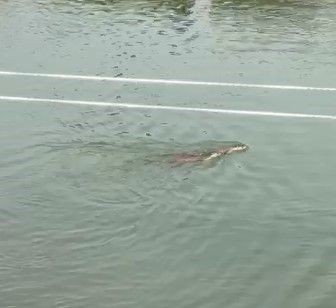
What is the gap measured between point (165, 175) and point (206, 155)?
0.57 meters

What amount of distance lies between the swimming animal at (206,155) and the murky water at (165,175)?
0.37 feet

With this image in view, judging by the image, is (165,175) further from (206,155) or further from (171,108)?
(171,108)

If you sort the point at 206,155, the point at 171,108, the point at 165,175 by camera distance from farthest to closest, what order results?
the point at 171,108 → the point at 206,155 → the point at 165,175

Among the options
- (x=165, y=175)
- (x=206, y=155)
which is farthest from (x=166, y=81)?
(x=165, y=175)

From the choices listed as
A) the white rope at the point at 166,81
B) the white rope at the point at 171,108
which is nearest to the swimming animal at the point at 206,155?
the white rope at the point at 171,108

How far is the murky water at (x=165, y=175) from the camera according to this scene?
526 centimetres

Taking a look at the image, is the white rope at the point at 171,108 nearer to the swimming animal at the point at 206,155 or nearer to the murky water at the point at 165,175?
the murky water at the point at 165,175

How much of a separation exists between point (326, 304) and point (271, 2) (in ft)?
27.0

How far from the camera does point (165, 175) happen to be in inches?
266

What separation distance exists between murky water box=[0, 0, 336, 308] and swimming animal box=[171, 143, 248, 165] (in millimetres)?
112

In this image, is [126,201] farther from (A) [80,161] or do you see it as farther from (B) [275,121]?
(B) [275,121]

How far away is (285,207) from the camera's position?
6.24 m

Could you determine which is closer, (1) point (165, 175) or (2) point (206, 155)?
(1) point (165, 175)

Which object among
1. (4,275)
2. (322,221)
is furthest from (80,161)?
(322,221)
